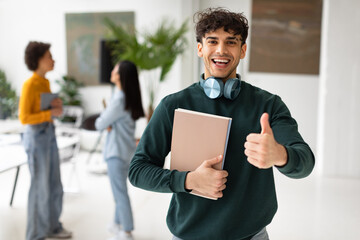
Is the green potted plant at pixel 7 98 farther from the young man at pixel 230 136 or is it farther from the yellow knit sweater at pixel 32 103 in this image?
the young man at pixel 230 136

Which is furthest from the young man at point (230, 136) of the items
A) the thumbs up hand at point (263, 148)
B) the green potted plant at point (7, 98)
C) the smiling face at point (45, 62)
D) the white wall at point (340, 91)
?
the green potted plant at point (7, 98)

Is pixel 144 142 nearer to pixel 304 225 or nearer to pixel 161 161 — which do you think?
pixel 161 161

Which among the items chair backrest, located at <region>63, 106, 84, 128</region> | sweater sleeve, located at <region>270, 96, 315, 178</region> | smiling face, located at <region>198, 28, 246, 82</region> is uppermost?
smiling face, located at <region>198, 28, 246, 82</region>

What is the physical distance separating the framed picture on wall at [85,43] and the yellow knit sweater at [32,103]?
3.78m

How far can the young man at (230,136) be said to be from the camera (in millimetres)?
1297

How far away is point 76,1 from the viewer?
6.75m

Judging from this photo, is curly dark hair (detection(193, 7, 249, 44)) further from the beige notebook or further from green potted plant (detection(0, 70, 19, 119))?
green potted plant (detection(0, 70, 19, 119))

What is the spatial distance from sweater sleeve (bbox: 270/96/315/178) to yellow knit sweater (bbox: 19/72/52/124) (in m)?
2.16

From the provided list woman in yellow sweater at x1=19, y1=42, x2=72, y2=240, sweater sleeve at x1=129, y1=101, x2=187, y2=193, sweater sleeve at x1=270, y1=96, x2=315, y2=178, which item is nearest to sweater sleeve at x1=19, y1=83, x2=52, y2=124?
woman in yellow sweater at x1=19, y1=42, x2=72, y2=240

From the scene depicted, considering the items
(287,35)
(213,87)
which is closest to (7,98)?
(287,35)

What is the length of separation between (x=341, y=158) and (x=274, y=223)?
2045 mm

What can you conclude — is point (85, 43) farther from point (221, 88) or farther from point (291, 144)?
point (291, 144)

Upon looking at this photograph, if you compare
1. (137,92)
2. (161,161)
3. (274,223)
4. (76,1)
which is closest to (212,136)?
(161,161)

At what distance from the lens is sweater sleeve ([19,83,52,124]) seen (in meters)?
2.96
